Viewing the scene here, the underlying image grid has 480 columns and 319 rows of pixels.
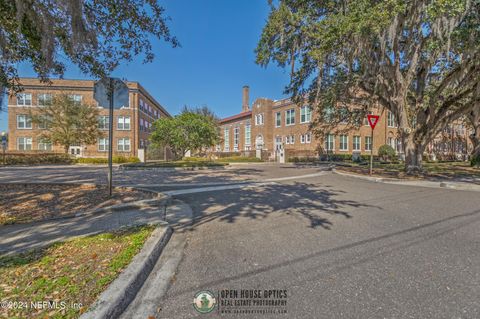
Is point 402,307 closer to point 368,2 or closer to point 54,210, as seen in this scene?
point 54,210

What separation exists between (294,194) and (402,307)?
586cm

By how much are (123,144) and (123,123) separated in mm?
3218

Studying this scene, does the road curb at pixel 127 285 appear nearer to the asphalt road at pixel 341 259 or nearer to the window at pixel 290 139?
the asphalt road at pixel 341 259

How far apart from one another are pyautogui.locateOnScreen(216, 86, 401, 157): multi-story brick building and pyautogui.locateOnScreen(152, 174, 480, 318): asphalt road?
23502 mm

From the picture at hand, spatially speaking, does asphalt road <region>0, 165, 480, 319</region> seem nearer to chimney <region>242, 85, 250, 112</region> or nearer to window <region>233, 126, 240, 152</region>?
window <region>233, 126, 240, 152</region>

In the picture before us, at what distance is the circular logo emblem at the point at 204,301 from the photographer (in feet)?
7.52

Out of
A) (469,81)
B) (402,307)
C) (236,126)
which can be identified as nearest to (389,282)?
(402,307)

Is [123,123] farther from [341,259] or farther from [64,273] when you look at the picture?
[341,259]

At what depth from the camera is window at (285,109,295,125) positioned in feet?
111

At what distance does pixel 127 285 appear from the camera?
2438 millimetres

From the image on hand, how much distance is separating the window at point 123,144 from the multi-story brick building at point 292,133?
1882 cm

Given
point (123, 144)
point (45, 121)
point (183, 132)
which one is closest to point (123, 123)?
point (123, 144)

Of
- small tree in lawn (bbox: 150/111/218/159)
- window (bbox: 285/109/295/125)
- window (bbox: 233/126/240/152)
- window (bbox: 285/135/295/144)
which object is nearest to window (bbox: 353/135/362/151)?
window (bbox: 285/135/295/144)

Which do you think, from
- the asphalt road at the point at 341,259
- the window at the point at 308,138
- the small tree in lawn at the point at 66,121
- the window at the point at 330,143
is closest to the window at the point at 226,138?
the window at the point at 308,138
